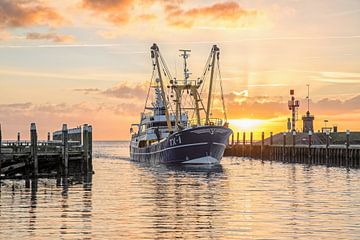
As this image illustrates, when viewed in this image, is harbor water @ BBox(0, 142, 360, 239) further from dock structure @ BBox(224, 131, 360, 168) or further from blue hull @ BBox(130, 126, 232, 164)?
dock structure @ BBox(224, 131, 360, 168)

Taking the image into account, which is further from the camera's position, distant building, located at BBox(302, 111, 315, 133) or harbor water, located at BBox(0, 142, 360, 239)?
distant building, located at BBox(302, 111, 315, 133)

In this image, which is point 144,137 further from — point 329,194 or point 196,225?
point 196,225

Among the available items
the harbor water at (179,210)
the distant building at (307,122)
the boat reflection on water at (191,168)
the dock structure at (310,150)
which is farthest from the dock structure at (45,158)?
the distant building at (307,122)

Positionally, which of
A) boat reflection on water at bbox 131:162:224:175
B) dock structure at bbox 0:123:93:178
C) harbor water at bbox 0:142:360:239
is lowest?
boat reflection on water at bbox 131:162:224:175

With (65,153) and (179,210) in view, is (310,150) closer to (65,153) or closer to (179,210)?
(65,153)

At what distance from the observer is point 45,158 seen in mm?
58469

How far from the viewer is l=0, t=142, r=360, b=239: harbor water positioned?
28.8m

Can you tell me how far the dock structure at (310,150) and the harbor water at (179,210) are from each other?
98.5ft

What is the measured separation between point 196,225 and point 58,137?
6485cm

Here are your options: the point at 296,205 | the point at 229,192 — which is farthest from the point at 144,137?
the point at 296,205

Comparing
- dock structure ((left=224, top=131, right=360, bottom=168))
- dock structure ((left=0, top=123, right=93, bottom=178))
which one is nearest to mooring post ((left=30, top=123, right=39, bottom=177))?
dock structure ((left=0, top=123, right=93, bottom=178))

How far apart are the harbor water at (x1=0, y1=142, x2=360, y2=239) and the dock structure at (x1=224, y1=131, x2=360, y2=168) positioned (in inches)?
1182

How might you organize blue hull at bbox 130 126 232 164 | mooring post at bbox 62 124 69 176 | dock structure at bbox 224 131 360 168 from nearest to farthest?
mooring post at bbox 62 124 69 176, blue hull at bbox 130 126 232 164, dock structure at bbox 224 131 360 168

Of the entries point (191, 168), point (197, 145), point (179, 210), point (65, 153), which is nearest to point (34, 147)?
point (65, 153)
